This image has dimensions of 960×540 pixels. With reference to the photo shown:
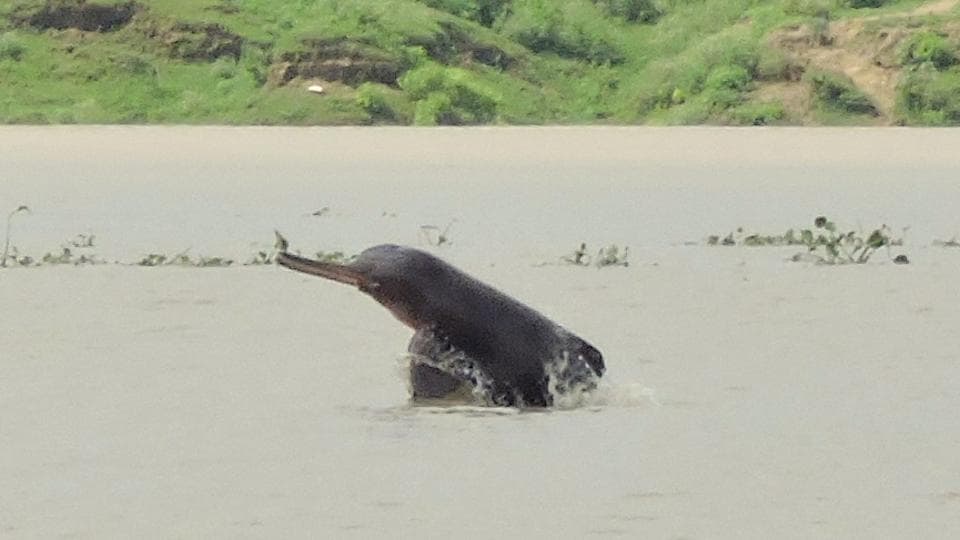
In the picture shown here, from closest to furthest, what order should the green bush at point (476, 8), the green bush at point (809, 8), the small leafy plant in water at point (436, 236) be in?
the small leafy plant in water at point (436, 236)
the green bush at point (809, 8)
the green bush at point (476, 8)

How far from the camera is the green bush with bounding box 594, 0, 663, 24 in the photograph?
8556cm

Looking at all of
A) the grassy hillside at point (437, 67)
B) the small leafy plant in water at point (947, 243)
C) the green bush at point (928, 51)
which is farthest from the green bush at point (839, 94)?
the small leafy plant in water at point (947, 243)

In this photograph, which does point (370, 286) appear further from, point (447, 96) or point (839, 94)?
point (839, 94)

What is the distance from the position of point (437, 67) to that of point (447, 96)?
3.74 feet

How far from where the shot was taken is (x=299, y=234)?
3044 cm

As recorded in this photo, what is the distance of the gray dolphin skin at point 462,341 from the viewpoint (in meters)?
14.4

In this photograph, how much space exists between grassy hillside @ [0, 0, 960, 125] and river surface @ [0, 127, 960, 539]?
132ft

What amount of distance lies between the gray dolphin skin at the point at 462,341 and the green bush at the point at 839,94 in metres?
62.7

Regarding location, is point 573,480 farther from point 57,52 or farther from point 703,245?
point 57,52

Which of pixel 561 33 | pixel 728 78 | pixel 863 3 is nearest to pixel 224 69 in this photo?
pixel 561 33

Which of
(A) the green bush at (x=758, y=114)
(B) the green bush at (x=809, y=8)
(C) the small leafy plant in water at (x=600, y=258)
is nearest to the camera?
(C) the small leafy plant in water at (x=600, y=258)

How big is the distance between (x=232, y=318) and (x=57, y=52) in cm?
5766

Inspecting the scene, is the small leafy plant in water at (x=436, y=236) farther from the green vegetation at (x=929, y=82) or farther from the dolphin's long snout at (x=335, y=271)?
the green vegetation at (x=929, y=82)

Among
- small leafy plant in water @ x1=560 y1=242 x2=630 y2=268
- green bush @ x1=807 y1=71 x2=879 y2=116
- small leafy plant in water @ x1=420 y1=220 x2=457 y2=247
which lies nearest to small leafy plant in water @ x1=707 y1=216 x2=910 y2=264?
small leafy plant in water @ x1=560 y1=242 x2=630 y2=268
